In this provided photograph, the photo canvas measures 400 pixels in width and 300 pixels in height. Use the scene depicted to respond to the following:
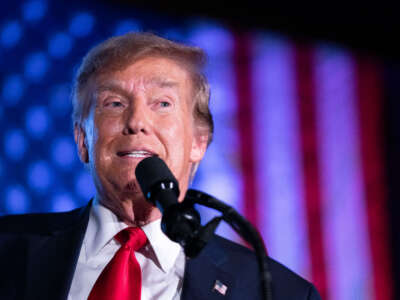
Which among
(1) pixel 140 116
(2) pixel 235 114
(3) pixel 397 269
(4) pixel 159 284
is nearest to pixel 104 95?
(1) pixel 140 116

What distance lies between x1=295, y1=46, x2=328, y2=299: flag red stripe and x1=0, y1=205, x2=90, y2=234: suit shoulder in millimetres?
1542

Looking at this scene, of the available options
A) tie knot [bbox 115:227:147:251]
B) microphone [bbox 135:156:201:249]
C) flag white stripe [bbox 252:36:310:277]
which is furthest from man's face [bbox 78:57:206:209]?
flag white stripe [bbox 252:36:310:277]

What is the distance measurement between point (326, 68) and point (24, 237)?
2.13 meters

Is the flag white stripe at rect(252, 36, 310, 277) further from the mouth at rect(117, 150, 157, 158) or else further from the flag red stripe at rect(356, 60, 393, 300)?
the mouth at rect(117, 150, 157, 158)

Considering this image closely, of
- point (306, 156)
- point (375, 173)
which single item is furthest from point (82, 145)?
point (375, 173)

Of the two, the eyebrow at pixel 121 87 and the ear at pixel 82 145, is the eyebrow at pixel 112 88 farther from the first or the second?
the ear at pixel 82 145

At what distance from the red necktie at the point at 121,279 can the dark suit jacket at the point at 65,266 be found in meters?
0.11

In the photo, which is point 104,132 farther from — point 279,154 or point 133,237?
point 279,154

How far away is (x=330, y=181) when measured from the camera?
2.98 metres

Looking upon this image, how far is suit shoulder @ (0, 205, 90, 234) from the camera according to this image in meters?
1.74

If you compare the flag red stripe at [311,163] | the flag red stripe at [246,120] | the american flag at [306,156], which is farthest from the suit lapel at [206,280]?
the flag red stripe at [311,163]

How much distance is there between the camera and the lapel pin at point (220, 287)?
164 cm

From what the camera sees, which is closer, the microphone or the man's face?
the microphone

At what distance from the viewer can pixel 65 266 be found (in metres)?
1.57
